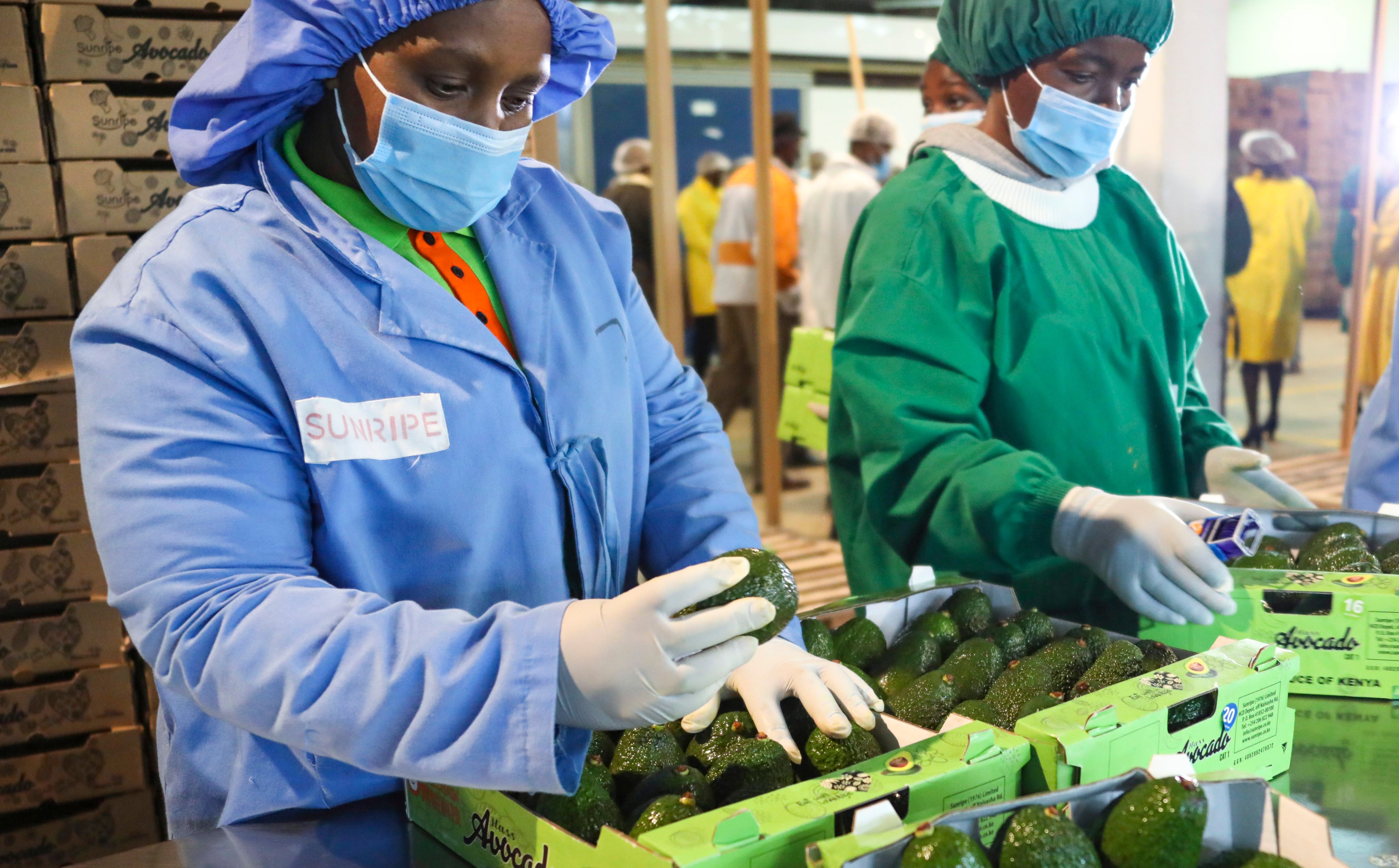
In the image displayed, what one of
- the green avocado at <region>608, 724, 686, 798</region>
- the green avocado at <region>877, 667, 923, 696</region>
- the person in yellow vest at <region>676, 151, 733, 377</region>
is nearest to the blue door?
the person in yellow vest at <region>676, 151, 733, 377</region>

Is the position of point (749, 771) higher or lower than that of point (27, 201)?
lower

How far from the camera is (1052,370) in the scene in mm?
2066

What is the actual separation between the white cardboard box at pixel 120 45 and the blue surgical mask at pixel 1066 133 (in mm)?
1831

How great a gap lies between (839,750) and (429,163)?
2.72 ft

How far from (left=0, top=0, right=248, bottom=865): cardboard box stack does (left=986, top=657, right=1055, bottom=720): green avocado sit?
2.22 metres

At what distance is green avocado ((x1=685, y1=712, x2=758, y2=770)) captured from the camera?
1.31 m

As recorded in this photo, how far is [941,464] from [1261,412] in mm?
5931

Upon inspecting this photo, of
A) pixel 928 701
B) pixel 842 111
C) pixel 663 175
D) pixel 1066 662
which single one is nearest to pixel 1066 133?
pixel 1066 662

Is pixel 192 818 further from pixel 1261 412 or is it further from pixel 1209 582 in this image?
pixel 1261 412

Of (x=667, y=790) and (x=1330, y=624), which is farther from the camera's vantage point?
(x=1330, y=624)

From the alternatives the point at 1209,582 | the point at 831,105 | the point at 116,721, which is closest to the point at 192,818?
the point at 1209,582

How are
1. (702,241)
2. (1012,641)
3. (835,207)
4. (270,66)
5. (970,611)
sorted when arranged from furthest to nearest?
(702,241) → (835,207) → (970,611) → (1012,641) → (270,66)

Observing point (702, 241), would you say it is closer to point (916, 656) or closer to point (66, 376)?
point (66, 376)

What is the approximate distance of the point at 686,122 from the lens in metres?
7.99
